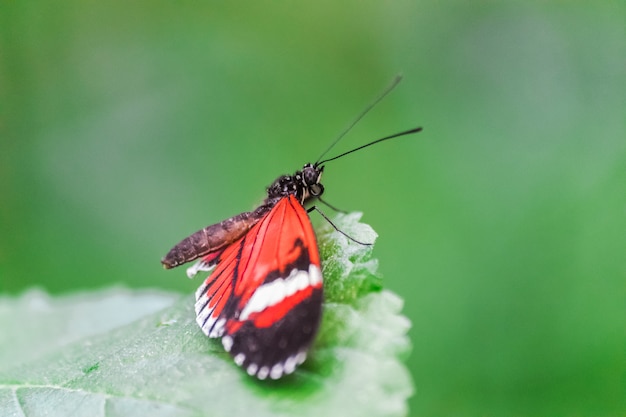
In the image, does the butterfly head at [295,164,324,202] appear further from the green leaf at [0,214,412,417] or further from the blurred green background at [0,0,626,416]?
the blurred green background at [0,0,626,416]

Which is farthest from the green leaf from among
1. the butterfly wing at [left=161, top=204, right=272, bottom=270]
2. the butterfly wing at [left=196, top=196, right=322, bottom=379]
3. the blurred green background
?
the blurred green background

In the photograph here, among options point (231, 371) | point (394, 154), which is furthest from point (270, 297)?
point (394, 154)

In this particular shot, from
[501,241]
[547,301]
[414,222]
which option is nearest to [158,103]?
[414,222]

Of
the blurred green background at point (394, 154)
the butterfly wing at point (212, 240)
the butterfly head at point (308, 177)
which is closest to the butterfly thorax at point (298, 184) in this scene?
the butterfly head at point (308, 177)

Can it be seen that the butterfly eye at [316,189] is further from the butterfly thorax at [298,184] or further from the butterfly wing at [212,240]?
the butterfly wing at [212,240]

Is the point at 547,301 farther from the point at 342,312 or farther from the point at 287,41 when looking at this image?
the point at 287,41

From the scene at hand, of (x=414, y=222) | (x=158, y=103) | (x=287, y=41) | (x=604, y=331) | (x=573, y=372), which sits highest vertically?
(x=287, y=41)

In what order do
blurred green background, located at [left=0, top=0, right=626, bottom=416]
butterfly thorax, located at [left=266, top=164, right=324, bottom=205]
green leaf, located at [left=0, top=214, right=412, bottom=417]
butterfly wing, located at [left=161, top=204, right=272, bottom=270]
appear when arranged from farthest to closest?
blurred green background, located at [left=0, top=0, right=626, bottom=416]
butterfly thorax, located at [left=266, top=164, right=324, bottom=205]
butterfly wing, located at [left=161, top=204, right=272, bottom=270]
green leaf, located at [left=0, top=214, right=412, bottom=417]
